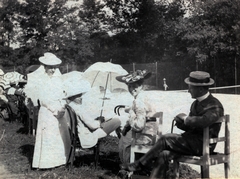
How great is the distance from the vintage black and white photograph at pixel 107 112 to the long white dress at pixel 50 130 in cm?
1

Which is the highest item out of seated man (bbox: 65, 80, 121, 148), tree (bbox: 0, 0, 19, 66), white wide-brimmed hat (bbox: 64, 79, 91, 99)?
tree (bbox: 0, 0, 19, 66)

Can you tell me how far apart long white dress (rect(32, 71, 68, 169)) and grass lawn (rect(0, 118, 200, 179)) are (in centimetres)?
14

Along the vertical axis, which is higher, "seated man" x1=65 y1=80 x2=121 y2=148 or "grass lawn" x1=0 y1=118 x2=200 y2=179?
"seated man" x1=65 y1=80 x2=121 y2=148

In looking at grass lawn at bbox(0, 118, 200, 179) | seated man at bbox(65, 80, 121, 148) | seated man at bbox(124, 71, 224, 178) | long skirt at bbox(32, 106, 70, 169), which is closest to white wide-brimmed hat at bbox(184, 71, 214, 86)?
seated man at bbox(124, 71, 224, 178)

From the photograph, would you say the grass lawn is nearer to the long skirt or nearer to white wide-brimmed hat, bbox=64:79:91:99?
the long skirt

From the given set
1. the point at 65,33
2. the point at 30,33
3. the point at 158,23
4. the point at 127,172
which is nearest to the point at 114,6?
the point at 65,33

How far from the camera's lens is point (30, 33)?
10.9 metres

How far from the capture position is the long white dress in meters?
4.50

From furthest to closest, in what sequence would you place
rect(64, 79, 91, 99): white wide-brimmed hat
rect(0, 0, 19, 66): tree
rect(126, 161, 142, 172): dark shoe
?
rect(0, 0, 19, 66): tree, rect(64, 79, 91, 99): white wide-brimmed hat, rect(126, 161, 142, 172): dark shoe

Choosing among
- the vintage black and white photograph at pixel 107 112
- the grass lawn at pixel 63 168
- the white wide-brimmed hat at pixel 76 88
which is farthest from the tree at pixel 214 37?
the white wide-brimmed hat at pixel 76 88

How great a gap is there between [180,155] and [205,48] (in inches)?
555

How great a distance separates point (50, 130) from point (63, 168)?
55cm

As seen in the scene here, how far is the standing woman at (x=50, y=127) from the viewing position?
4504 millimetres

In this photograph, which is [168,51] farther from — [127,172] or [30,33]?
[127,172]
